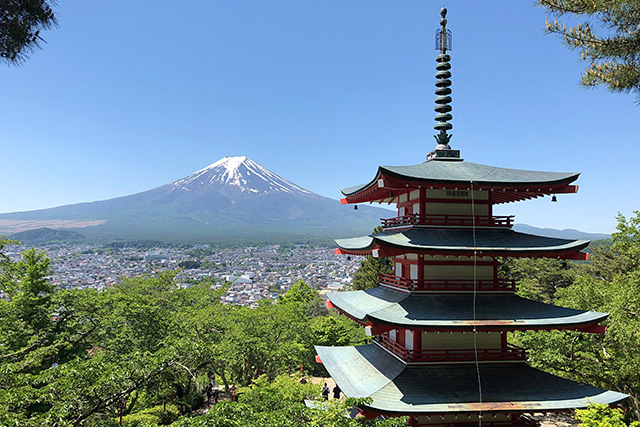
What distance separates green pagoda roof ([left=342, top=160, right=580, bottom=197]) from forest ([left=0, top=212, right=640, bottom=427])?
5964 mm

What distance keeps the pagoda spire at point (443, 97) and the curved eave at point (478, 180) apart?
1.19m

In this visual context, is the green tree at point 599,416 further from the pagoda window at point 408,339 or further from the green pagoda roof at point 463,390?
the pagoda window at point 408,339

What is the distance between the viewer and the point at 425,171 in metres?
11.3

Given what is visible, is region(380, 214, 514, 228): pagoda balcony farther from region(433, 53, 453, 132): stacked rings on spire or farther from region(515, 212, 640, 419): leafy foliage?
region(515, 212, 640, 419): leafy foliage

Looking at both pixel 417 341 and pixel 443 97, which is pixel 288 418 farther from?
pixel 443 97

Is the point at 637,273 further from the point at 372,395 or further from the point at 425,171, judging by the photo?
the point at 372,395

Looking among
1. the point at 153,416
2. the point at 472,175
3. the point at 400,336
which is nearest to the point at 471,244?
the point at 472,175

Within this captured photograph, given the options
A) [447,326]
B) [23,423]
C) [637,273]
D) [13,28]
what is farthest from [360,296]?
[637,273]

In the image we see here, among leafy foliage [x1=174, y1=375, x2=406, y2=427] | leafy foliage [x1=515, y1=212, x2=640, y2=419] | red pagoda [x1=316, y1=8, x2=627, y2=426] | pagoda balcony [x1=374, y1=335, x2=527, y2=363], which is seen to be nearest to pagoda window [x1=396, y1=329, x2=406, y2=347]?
red pagoda [x1=316, y1=8, x2=627, y2=426]

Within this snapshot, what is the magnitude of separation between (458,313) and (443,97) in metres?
7.47

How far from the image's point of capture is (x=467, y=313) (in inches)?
403

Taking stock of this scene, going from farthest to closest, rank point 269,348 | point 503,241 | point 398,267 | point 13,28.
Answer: point 269,348, point 398,267, point 503,241, point 13,28

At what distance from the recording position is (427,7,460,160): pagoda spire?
13219mm

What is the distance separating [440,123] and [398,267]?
528cm
